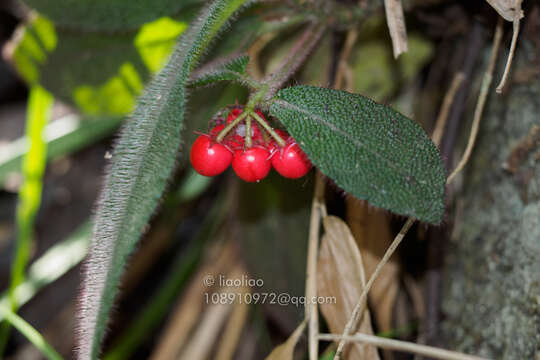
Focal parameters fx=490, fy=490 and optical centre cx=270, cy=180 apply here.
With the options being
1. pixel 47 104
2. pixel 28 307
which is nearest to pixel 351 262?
pixel 47 104

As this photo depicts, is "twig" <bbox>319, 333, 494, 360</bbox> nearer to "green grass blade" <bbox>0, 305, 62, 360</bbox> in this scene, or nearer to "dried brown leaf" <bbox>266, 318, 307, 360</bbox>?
"dried brown leaf" <bbox>266, 318, 307, 360</bbox>

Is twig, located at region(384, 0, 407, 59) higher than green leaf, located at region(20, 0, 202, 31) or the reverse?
the reverse

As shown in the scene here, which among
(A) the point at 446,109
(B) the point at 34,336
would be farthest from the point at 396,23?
(B) the point at 34,336

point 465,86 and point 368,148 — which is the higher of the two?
point 465,86

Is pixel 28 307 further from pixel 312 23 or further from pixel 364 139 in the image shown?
pixel 364 139

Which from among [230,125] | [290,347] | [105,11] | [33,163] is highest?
[105,11]

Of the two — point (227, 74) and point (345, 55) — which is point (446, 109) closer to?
point (345, 55)

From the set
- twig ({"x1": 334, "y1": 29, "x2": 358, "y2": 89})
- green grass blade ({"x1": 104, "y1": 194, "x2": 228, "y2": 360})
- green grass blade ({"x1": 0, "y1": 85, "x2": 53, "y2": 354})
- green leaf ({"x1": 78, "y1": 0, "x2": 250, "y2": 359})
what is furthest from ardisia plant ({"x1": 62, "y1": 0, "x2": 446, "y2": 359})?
green grass blade ({"x1": 0, "y1": 85, "x2": 53, "y2": 354})
